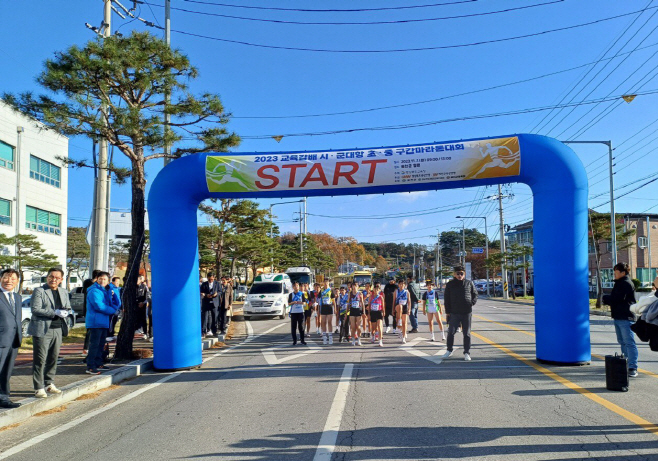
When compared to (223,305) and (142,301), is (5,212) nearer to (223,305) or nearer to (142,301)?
(223,305)

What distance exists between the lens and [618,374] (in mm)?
6938

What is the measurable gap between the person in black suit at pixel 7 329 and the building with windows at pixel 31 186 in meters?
21.4

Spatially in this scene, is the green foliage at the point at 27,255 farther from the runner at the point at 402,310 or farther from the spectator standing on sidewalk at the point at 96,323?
the runner at the point at 402,310

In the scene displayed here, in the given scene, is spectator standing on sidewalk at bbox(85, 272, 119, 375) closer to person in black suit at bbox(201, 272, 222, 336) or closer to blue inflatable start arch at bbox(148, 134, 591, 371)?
blue inflatable start arch at bbox(148, 134, 591, 371)

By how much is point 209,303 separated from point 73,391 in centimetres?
667

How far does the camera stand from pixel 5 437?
18.7 feet

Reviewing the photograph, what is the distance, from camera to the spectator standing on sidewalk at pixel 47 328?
712 centimetres

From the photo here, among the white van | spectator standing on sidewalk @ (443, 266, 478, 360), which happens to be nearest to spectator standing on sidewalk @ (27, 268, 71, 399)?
spectator standing on sidewalk @ (443, 266, 478, 360)

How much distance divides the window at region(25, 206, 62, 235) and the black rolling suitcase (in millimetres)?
31584

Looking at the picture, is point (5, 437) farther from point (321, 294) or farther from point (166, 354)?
point (321, 294)

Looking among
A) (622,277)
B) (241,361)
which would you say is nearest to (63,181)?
(241,361)

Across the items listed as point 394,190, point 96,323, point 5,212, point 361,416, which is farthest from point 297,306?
point 5,212

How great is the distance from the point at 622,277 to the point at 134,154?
9641mm

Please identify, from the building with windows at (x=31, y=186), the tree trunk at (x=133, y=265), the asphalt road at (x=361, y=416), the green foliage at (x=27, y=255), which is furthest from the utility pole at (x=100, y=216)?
the building with windows at (x=31, y=186)
